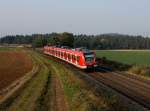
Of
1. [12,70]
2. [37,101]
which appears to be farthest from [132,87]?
[12,70]

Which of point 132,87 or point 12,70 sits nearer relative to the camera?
point 132,87

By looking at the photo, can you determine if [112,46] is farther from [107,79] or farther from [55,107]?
[55,107]

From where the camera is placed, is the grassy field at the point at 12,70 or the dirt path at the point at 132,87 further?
the grassy field at the point at 12,70

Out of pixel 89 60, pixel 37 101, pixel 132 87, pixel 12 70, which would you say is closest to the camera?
pixel 37 101

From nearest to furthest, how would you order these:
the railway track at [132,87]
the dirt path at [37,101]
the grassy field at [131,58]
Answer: the dirt path at [37,101]
the railway track at [132,87]
the grassy field at [131,58]

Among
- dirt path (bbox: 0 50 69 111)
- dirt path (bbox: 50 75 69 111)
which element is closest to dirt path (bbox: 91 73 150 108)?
dirt path (bbox: 50 75 69 111)

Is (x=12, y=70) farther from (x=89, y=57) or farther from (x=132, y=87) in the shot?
(x=132, y=87)

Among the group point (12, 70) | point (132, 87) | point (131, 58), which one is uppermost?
point (132, 87)

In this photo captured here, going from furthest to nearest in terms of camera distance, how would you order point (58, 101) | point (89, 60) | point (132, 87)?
point (89, 60), point (132, 87), point (58, 101)

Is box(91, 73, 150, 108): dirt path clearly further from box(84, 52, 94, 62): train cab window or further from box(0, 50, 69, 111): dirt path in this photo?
box(84, 52, 94, 62): train cab window


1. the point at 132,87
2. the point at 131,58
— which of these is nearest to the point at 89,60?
the point at 132,87

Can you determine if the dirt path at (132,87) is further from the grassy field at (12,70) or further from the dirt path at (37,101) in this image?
the grassy field at (12,70)

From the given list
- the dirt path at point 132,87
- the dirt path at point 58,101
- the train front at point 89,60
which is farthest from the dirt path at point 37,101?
the train front at point 89,60

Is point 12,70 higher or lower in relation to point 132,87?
lower
